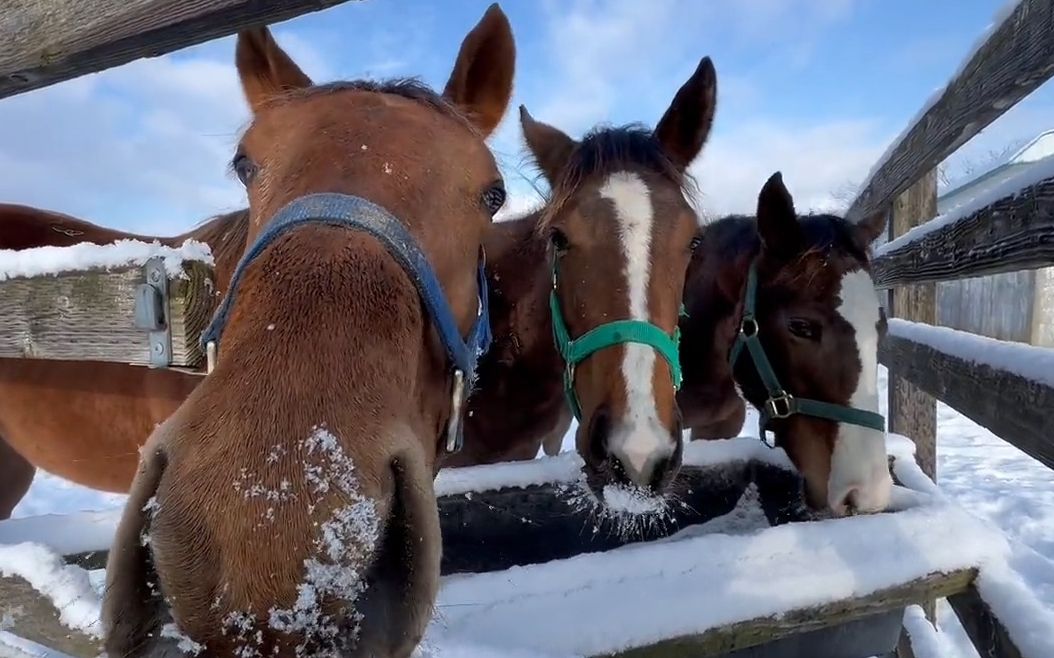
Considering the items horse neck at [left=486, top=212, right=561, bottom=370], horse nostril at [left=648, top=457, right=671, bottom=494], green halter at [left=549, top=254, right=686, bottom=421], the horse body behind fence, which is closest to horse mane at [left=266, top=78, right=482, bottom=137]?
the horse body behind fence

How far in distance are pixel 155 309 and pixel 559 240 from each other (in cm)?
150

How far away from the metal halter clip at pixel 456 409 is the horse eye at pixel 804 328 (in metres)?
1.95

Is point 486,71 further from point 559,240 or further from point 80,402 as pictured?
point 80,402

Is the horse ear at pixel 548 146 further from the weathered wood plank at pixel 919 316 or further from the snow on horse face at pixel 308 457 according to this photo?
the weathered wood plank at pixel 919 316

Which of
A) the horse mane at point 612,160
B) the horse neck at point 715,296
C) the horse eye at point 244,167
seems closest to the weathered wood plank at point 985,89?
the horse neck at point 715,296

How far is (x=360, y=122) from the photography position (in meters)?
1.25

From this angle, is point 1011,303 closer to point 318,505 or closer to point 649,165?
point 649,165

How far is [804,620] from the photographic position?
1.35 metres

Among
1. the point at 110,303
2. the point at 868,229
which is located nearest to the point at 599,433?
the point at 110,303

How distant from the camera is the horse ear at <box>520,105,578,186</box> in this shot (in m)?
2.96

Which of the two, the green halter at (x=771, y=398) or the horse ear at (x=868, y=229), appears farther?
the horse ear at (x=868, y=229)

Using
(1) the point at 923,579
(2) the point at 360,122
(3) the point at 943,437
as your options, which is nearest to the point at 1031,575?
(1) the point at 923,579

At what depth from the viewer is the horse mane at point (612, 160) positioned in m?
2.51

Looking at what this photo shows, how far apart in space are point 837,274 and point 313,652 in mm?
2594
